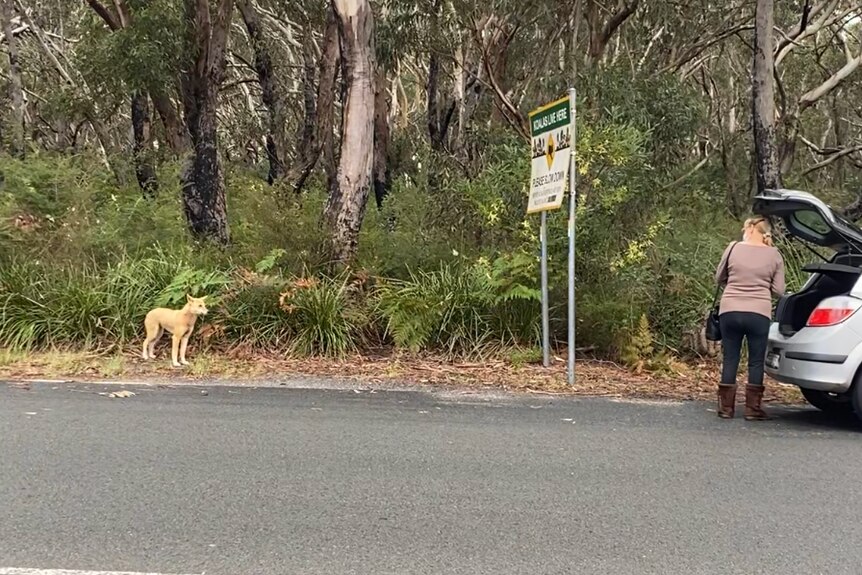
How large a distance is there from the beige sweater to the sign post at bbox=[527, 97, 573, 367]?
1.90 metres

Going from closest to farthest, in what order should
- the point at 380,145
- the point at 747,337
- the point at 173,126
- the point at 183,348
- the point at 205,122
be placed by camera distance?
the point at 747,337 → the point at 183,348 → the point at 205,122 → the point at 173,126 → the point at 380,145

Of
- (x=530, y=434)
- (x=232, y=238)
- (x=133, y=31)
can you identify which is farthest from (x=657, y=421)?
(x=133, y=31)

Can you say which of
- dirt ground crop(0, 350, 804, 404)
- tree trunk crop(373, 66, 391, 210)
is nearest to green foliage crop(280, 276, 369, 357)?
dirt ground crop(0, 350, 804, 404)

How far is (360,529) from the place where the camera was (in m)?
4.30

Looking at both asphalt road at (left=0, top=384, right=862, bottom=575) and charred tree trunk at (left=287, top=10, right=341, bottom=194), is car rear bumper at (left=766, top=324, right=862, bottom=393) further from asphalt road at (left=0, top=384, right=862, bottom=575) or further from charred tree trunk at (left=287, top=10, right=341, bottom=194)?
charred tree trunk at (left=287, top=10, right=341, bottom=194)

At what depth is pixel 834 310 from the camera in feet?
21.4

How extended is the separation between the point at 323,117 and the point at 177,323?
Answer: 9.53 m

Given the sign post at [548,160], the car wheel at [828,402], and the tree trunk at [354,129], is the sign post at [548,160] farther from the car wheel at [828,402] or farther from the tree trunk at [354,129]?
the tree trunk at [354,129]

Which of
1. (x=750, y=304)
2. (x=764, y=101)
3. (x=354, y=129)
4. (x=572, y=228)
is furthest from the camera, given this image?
(x=764, y=101)

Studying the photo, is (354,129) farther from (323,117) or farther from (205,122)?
(323,117)

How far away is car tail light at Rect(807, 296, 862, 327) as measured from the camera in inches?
255

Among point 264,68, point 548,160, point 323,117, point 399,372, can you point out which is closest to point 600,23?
point 323,117

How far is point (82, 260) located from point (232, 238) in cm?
239

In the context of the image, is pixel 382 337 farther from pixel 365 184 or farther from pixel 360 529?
pixel 360 529
